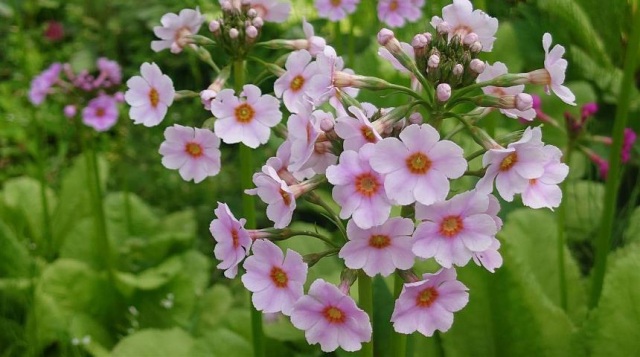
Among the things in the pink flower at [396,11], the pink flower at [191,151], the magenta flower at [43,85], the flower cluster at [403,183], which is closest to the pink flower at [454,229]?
the flower cluster at [403,183]

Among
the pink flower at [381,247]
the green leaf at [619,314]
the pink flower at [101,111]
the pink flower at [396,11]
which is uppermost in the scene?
the pink flower at [381,247]

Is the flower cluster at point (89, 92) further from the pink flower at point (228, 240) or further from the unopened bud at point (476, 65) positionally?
the unopened bud at point (476, 65)

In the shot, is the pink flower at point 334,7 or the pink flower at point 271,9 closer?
the pink flower at point 271,9

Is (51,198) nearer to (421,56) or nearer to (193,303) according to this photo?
(193,303)

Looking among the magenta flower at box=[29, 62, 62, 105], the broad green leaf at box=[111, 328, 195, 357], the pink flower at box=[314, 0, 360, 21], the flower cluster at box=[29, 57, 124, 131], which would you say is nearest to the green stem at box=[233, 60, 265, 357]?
the broad green leaf at box=[111, 328, 195, 357]

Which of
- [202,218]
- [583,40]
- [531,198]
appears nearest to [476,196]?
[531,198]
